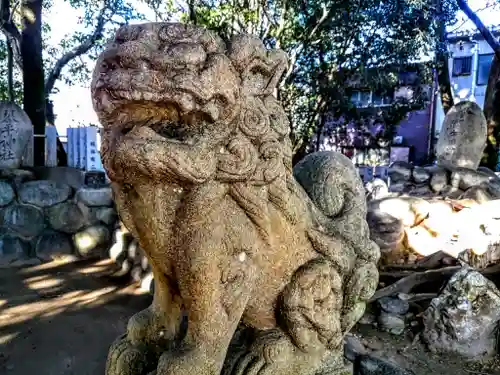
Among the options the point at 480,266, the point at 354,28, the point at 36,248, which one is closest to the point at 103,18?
the point at 354,28

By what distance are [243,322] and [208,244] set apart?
408 mm

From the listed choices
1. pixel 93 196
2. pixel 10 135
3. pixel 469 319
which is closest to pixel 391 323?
pixel 469 319

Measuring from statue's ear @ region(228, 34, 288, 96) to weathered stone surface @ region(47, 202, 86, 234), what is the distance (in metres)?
4.56

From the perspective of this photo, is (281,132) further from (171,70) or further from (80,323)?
(80,323)

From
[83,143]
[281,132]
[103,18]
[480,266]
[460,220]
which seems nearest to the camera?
[281,132]

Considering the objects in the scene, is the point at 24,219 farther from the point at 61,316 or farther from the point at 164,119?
the point at 164,119

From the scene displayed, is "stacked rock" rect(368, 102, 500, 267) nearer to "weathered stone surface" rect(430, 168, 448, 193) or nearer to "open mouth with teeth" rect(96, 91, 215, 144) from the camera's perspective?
"weathered stone surface" rect(430, 168, 448, 193)

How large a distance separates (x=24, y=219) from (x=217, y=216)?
15.3ft

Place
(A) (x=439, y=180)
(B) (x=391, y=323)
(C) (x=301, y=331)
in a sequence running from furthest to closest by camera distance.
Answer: (A) (x=439, y=180)
(B) (x=391, y=323)
(C) (x=301, y=331)

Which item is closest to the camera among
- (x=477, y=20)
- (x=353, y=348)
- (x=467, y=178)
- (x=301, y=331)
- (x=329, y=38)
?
(x=301, y=331)

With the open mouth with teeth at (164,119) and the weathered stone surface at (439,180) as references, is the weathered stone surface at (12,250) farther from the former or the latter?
the weathered stone surface at (439,180)

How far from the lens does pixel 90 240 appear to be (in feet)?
17.1

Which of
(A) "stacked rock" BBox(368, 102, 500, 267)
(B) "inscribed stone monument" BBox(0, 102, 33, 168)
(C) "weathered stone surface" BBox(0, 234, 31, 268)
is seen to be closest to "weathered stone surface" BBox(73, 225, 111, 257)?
(C) "weathered stone surface" BBox(0, 234, 31, 268)

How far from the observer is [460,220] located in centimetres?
498
